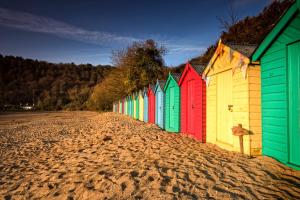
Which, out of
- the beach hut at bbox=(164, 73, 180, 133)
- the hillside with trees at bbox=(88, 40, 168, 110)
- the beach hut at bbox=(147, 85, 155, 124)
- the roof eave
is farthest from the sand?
the hillside with trees at bbox=(88, 40, 168, 110)

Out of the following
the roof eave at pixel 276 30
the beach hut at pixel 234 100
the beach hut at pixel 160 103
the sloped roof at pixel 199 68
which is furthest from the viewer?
the beach hut at pixel 160 103

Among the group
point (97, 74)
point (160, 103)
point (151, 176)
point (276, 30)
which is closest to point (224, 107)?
point (276, 30)

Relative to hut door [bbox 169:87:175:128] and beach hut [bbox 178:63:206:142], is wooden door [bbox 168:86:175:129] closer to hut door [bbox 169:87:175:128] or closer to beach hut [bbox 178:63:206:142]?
hut door [bbox 169:87:175:128]

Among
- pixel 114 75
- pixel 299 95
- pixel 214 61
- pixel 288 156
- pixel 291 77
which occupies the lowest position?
pixel 288 156

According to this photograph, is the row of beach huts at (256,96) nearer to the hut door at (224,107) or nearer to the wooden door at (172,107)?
the hut door at (224,107)

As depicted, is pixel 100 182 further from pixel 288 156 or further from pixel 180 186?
pixel 288 156

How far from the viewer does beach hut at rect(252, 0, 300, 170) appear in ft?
13.4

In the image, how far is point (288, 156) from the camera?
4262 mm

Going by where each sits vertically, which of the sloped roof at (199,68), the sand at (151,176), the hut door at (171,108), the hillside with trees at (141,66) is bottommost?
the sand at (151,176)

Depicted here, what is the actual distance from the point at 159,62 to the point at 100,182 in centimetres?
3021

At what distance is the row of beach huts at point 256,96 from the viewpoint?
13.7 feet

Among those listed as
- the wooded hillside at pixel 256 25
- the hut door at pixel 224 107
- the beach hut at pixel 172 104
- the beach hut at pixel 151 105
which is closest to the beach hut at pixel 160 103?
the beach hut at pixel 172 104

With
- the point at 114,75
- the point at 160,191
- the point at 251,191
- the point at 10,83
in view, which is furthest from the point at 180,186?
the point at 10,83

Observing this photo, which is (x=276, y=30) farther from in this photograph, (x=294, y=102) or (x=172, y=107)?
(x=172, y=107)
